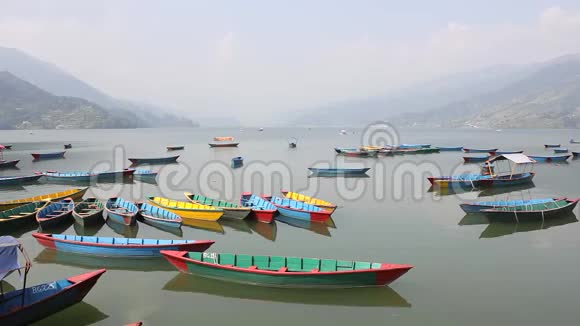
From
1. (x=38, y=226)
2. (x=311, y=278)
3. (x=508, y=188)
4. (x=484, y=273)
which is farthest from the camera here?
(x=508, y=188)

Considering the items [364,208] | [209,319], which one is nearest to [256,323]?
[209,319]

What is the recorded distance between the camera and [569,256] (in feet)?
71.3

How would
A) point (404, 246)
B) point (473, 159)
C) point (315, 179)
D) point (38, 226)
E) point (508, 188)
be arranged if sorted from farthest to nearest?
1. point (473, 159)
2. point (315, 179)
3. point (508, 188)
4. point (38, 226)
5. point (404, 246)

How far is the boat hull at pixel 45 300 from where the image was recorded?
13.4 meters

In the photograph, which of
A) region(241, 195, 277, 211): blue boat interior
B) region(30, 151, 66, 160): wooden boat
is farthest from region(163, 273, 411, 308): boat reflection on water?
region(30, 151, 66, 160): wooden boat

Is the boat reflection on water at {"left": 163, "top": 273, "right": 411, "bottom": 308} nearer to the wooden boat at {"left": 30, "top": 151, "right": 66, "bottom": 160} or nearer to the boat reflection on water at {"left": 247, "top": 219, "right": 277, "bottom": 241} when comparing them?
the boat reflection on water at {"left": 247, "top": 219, "right": 277, "bottom": 241}

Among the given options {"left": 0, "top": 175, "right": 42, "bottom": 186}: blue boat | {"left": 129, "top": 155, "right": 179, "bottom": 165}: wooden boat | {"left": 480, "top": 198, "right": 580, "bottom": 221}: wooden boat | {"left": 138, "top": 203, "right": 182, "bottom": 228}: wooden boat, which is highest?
{"left": 129, "top": 155, "right": 179, "bottom": 165}: wooden boat

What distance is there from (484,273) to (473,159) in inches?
2256

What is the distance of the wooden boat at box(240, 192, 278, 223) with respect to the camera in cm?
2791

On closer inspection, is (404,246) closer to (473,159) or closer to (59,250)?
(59,250)

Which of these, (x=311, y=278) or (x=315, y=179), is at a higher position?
(x=315, y=179)

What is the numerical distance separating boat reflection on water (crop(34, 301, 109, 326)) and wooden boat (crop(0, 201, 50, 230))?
46.3ft

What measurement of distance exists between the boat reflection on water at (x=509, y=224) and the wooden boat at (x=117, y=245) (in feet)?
61.3

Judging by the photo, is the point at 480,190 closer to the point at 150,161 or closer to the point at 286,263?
the point at 286,263
